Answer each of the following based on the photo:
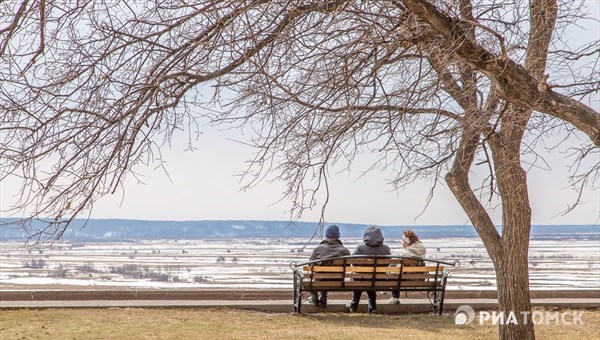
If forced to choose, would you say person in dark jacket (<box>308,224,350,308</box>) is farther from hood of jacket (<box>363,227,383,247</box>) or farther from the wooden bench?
hood of jacket (<box>363,227,383,247</box>)

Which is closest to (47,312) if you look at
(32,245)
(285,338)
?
(285,338)

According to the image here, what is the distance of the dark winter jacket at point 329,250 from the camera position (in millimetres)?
11594

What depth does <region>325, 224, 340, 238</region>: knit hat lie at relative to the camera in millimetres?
11734

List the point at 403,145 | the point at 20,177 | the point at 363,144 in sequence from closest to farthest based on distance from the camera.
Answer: the point at 20,177 → the point at 403,145 → the point at 363,144

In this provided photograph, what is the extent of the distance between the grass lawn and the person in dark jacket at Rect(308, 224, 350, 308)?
27cm

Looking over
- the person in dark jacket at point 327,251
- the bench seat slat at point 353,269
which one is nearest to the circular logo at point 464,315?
the bench seat slat at point 353,269

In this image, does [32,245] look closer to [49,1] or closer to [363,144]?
[49,1]

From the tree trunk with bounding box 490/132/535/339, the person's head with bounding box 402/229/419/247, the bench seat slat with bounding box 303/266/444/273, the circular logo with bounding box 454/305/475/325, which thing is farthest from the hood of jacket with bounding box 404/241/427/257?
the tree trunk with bounding box 490/132/535/339

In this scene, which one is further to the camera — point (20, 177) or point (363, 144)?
point (363, 144)

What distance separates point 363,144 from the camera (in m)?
8.84

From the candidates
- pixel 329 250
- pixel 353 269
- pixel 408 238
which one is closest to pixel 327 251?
pixel 329 250

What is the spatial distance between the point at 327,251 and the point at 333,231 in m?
0.29

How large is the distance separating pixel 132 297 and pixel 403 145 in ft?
19.5

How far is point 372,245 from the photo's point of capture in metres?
11.8
